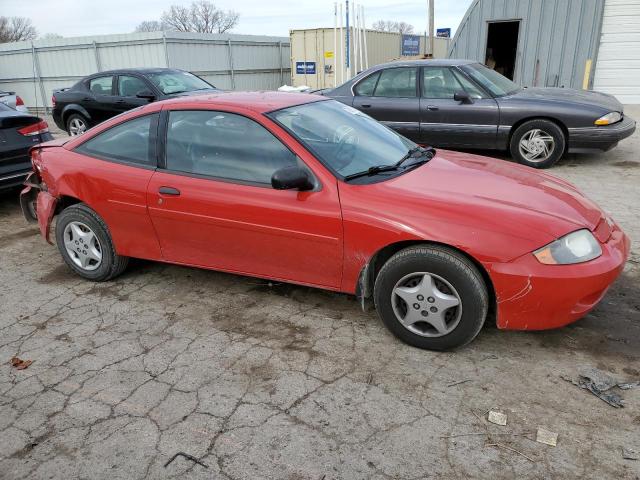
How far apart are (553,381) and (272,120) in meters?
2.33

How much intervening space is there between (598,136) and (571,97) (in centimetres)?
79

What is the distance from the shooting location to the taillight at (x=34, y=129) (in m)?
6.30

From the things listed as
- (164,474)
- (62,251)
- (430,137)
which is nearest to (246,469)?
(164,474)

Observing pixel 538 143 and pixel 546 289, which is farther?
pixel 538 143

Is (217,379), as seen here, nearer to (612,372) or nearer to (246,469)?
(246,469)

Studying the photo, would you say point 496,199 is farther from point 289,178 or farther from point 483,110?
point 483,110

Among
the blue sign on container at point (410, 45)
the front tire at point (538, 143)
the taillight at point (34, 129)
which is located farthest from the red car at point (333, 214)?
the blue sign on container at point (410, 45)

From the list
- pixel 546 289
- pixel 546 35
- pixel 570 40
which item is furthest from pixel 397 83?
pixel 570 40

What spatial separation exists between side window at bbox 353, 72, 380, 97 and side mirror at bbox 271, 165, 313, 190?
5690mm

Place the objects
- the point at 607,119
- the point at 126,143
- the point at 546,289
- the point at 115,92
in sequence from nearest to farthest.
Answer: the point at 546,289
the point at 126,143
the point at 607,119
the point at 115,92

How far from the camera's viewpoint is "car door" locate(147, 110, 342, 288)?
323 cm

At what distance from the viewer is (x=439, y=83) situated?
793 centimetres

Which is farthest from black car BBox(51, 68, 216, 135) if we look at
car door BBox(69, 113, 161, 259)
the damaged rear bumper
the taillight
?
car door BBox(69, 113, 161, 259)

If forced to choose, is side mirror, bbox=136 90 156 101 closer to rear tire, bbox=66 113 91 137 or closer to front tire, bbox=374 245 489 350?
rear tire, bbox=66 113 91 137
